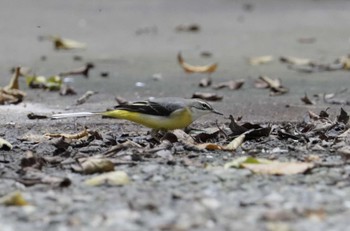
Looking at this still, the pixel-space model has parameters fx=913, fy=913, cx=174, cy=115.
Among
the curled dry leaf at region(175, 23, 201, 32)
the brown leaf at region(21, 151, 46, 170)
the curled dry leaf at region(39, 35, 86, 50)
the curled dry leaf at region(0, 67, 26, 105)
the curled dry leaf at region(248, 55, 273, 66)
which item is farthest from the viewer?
the curled dry leaf at region(175, 23, 201, 32)

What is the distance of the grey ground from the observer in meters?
4.01

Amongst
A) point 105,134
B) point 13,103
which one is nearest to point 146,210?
point 105,134

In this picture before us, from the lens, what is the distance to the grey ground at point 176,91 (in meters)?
4.01

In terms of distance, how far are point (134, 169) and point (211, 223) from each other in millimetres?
1089

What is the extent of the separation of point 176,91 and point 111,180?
13.2ft

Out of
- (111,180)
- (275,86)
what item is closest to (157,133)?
(111,180)

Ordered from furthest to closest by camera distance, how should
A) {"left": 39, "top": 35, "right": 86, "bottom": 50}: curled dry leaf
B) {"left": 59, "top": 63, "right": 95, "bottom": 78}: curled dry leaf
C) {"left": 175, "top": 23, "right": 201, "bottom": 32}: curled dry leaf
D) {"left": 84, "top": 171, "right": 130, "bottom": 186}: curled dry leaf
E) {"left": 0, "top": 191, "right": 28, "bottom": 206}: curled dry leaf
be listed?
{"left": 175, "top": 23, "right": 201, "bottom": 32}: curled dry leaf
{"left": 39, "top": 35, "right": 86, "bottom": 50}: curled dry leaf
{"left": 59, "top": 63, "right": 95, "bottom": 78}: curled dry leaf
{"left": 84, "top": 171, "right": 130, "bottom": 186}: curled dry leaf
{"left": 0, "top": 191, "right": 28, "bottom": 206}: curled dry leaf

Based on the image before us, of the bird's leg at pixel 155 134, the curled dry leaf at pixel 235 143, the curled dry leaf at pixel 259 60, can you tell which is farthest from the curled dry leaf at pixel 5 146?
the curled dry leaf at pixel 259 60

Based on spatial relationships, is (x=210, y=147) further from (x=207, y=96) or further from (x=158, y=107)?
(x=207, y=96)

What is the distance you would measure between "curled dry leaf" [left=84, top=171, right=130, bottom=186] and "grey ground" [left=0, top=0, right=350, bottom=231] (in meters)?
0.06

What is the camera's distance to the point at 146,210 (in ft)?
13.3

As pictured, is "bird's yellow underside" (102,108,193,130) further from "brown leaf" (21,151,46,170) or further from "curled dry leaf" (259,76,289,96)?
"curled dry leaf" (259,76,289,96)

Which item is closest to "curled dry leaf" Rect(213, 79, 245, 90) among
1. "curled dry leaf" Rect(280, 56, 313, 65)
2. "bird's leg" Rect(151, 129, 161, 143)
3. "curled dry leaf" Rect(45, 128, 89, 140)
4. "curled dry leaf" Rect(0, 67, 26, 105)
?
"curled dry leaf" Rect(280, 56, 313, 65)

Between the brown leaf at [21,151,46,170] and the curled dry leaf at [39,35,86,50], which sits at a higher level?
the brown leaf at [21,151,46,170]
